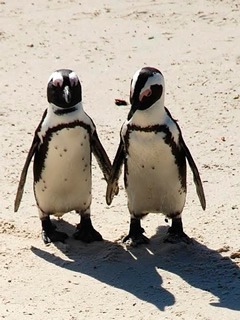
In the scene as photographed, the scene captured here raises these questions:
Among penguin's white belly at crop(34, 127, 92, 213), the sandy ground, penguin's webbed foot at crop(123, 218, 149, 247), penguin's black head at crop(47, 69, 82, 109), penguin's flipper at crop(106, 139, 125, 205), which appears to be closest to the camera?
the sandy ground

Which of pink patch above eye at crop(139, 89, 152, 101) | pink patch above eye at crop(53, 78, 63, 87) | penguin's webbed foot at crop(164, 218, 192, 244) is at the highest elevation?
pink patch above eye at crop(53, 78, 63, 87)

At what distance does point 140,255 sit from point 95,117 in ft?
6.94

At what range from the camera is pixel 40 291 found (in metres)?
4.63

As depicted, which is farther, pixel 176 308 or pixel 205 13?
pixel 205 13

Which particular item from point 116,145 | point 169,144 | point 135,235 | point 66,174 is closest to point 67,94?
point 66,174

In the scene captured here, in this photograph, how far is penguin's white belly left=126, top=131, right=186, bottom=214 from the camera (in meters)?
4.78

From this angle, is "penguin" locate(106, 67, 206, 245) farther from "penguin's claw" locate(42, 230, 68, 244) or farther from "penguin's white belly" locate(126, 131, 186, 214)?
"penguin's claw" locate(42, 230, 68, 244)

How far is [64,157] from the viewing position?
487cm

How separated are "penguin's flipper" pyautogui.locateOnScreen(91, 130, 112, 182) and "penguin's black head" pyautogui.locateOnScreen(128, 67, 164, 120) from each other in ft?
1.22

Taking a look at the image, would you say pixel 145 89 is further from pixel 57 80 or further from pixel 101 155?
pixel 101 155

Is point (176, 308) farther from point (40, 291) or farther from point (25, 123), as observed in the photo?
point (25, 123)

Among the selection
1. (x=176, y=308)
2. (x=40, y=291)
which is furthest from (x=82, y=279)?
(x=176, y=308)

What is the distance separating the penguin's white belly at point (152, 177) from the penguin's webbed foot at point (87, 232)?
0.81 feet

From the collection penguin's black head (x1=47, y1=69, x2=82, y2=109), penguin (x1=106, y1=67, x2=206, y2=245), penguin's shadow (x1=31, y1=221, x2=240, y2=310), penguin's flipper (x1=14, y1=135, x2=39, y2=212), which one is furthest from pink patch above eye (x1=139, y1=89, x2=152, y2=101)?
penguin's shadow (x1=31, y1=221, x2=240, y2=310)
